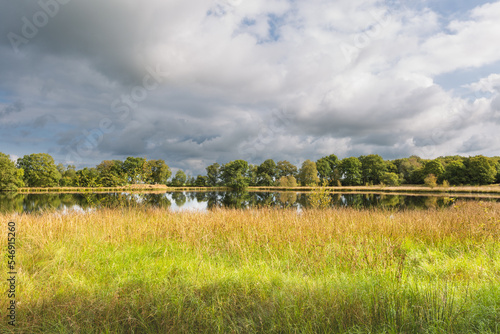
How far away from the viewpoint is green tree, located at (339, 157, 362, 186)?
8975cm

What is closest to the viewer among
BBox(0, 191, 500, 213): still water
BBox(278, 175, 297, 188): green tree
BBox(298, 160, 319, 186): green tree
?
BBox(0, 191, 500, 213): still water

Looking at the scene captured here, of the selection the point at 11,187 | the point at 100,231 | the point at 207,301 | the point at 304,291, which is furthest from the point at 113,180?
the point at 11,187

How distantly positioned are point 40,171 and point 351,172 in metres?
94.4

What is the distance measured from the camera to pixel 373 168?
9088 centimetres

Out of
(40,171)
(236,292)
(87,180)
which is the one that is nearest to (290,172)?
(40,171)

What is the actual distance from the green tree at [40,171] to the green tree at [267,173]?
63.2m

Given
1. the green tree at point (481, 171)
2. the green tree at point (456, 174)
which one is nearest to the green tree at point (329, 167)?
the green tree at point (456, 174)

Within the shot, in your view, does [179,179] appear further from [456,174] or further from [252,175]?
[456,174]

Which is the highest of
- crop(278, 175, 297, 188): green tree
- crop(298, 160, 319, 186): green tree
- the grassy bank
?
crop(298, 160, 319, 186): green tree

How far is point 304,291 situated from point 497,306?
249 centimetres

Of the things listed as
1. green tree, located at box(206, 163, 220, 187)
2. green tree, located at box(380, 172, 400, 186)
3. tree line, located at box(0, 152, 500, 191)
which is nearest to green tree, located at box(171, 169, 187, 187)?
tree line, located at box(0, 152, 500, 191)

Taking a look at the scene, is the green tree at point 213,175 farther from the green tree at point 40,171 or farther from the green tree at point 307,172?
the green tree at point 40,171

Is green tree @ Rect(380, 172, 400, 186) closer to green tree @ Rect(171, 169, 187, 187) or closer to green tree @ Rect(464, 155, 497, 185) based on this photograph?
green tree @ Rect(464, 155, 497, 185)

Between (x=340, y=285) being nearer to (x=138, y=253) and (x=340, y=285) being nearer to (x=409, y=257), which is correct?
(x=409, y=257)
